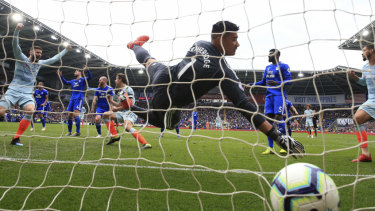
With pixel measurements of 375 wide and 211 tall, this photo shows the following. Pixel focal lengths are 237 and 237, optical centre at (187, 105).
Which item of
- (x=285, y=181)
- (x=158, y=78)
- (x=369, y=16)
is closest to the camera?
(x=285, y=181)

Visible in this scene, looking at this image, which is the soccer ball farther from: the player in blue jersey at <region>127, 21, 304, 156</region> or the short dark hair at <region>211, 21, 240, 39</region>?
the short dark hair at <region>211, 21, 240, 39</region>

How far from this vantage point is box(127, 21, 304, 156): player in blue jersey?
7.57 ft

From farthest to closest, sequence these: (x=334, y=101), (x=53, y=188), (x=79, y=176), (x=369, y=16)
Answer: (x=334, y=101)
(x=79, y=176)
(x=53, y=188)
(x=369, y=16)

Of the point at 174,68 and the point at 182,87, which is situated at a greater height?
the point at 174,68

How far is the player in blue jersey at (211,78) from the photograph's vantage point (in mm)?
2307

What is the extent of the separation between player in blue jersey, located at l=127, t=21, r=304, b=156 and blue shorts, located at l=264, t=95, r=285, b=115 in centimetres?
269

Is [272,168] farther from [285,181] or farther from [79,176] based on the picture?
[79,176]

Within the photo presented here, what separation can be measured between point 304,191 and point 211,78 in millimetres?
1368

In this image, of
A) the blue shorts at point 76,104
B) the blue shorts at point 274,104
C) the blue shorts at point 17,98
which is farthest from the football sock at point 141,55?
the blue shorts at point 76,104

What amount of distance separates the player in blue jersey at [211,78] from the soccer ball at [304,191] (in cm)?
56

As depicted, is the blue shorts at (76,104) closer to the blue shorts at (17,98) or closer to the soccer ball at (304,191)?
the blue shorts at (17,98)

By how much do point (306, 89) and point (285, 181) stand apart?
3065 cm

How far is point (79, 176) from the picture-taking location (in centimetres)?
262

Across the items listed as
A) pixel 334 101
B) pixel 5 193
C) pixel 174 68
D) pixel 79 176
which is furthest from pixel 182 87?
pixel 334 101
